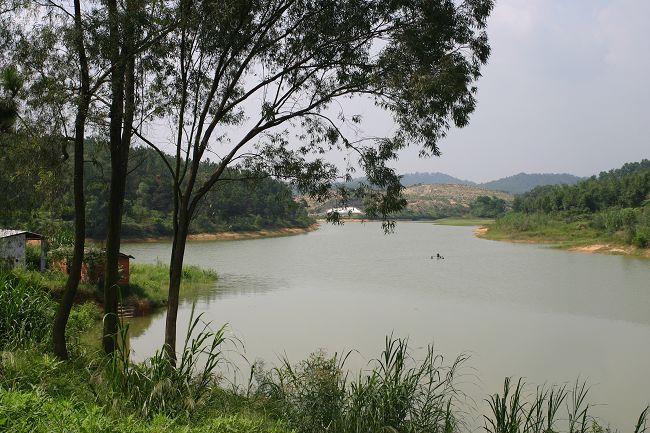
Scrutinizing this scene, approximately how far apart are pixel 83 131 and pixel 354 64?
3534 mm

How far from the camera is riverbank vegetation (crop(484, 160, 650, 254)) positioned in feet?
127

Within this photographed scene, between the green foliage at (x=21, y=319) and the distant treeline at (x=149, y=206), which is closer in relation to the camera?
the green foliage at (x=21, y=319)

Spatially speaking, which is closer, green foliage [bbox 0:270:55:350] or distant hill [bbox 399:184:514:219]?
green foliage [bbox 0:270:55:350]

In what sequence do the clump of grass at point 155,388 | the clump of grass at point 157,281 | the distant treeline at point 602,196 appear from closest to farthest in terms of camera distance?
the clump of grass at point 155,388
the clump of grass at point 157,281
the distant treeline at point 602,196

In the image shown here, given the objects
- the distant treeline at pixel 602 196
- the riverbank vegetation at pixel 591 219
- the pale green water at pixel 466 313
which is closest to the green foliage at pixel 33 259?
the pale green water at pixel 466 313

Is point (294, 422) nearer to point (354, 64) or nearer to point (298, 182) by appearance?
point (298, 182)

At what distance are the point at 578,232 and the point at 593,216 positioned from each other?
5.08 m

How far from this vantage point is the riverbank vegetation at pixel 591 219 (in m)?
38.8

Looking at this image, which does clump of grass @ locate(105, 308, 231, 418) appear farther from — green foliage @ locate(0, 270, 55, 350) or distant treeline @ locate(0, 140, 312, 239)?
distant treeline @ locate(0, 140, 312, 239)

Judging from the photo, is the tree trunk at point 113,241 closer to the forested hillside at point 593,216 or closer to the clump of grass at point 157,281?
the clump of grass at point 157,281

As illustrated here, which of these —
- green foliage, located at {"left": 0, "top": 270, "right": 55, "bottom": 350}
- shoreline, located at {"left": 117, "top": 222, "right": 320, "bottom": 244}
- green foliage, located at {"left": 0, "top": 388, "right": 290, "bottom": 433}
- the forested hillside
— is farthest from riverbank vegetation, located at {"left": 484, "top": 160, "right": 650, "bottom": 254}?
green foliage, located at {"left": 0, "top": 388, "right": 290, "bottom": 433}

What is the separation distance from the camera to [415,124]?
735cm

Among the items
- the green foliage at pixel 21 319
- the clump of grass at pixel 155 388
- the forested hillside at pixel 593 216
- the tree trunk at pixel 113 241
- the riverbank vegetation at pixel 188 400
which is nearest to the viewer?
the riverbank vegetation at pixel 188 400

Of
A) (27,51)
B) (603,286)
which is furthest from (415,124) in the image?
(603,286)
